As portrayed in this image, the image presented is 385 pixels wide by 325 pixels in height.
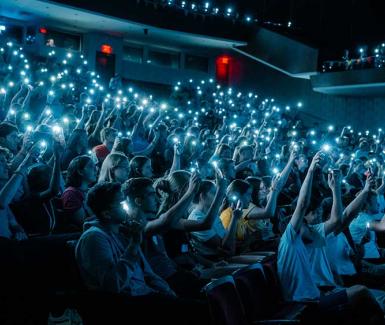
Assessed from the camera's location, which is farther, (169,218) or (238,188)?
(238,188)

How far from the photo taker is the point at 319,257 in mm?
4820

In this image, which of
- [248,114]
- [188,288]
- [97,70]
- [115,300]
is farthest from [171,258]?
[97,70]

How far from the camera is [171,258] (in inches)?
180

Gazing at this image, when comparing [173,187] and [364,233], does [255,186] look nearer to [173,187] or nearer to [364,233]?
[364,233]

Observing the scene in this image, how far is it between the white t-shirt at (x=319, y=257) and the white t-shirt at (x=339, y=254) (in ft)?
1.59

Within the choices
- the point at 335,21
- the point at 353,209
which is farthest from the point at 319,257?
the point at 335,21

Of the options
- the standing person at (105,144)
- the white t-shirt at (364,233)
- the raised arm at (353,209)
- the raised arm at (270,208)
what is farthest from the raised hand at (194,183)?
the standing person at (105,144)

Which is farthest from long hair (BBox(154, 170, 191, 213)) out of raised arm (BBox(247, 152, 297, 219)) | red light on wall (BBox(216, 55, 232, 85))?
red light on wall (BBox(216, 55, 232, 85))

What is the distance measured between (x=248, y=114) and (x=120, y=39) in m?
8.38

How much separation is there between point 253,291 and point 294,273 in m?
0.56

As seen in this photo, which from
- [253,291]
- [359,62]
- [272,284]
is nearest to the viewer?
[253,291]

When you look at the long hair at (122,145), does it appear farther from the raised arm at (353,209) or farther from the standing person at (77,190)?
the raised arm at (353,209)

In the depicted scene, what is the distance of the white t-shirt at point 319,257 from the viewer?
473 centimetres

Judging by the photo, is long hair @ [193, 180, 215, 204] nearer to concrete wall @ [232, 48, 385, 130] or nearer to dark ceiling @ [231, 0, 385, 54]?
concrete wall @ [232, 48, 385, 130]
